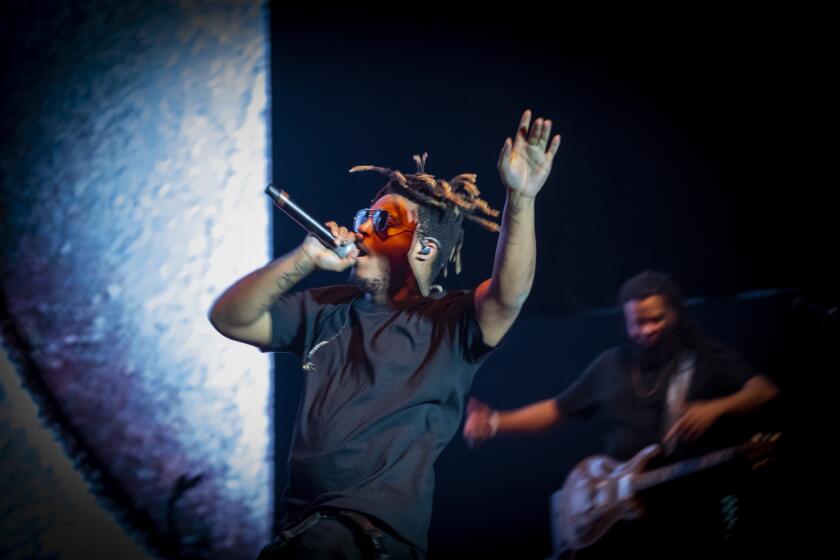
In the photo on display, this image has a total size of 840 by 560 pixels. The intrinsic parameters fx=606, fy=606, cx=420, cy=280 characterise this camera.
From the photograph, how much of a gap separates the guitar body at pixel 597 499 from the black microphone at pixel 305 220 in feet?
4.85

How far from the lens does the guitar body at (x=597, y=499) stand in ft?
7.73

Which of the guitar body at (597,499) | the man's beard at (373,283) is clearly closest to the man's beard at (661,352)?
the guitar body at (597,499)

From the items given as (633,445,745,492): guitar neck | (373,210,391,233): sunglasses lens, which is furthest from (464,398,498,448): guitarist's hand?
(373,210,391,233): sunglasses lens

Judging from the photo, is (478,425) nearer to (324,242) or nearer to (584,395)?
(584,395)

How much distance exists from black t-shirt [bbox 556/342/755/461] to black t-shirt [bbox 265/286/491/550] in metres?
1.01

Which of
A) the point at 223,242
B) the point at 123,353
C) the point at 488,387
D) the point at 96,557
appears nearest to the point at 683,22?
the point at 488,387

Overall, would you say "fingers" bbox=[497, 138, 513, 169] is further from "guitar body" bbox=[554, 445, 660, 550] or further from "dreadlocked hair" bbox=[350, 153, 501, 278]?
"guitar body" bbox=[554, 445, 660, 550]

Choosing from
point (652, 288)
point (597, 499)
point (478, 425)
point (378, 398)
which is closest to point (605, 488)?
point (597, 499)

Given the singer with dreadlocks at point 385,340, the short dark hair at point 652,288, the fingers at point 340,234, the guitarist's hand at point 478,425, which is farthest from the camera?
the short dark hair at point 652,288

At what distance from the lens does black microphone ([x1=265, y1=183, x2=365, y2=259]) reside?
5.25 ft

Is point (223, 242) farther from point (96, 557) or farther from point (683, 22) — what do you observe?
point (683, 22)

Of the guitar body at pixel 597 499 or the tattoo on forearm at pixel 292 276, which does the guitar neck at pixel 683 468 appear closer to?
the guitar body at pixel 597 499

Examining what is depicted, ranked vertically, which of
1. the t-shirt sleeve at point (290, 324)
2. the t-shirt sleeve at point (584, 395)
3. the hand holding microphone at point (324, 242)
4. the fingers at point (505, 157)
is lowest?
the t-shirt sleeve at point (584, 395)

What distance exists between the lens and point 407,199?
2064 mm
